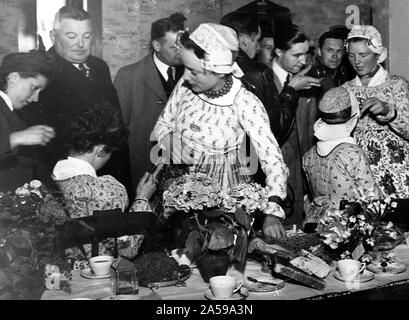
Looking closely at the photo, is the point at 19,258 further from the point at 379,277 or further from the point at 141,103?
the point at 141,103

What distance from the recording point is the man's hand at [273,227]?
2434mm

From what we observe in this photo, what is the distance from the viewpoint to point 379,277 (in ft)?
7.18

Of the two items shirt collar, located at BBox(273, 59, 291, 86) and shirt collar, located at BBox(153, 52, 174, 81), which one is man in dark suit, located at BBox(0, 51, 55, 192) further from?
shirt collar, located at BBox(273, 59, 291, 86)

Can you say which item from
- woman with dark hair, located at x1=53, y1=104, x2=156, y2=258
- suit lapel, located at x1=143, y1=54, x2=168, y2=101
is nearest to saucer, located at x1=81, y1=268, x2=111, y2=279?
woman with dark hair, located at x1=53, y1=104, x2=156, y2=258

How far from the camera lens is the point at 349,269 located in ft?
6.87

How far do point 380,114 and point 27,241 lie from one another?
2.39 m

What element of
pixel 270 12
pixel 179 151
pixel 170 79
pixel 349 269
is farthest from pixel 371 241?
pixel 270 12

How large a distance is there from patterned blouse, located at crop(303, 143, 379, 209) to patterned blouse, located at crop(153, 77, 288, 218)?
300mm

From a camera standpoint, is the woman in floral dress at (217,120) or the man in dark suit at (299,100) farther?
the man in dark suit at (299,100)

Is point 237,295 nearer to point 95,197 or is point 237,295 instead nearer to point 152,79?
point 95,197

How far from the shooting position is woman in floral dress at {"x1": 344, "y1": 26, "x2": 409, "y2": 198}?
11.7 feet

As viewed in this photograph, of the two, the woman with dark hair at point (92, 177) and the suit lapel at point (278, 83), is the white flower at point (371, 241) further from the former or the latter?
the suit lapel at point (278, 83)

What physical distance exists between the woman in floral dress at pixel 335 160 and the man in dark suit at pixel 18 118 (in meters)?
1.50

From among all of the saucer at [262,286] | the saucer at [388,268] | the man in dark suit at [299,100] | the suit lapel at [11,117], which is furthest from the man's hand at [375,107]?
the suit lapel at [11,117]
